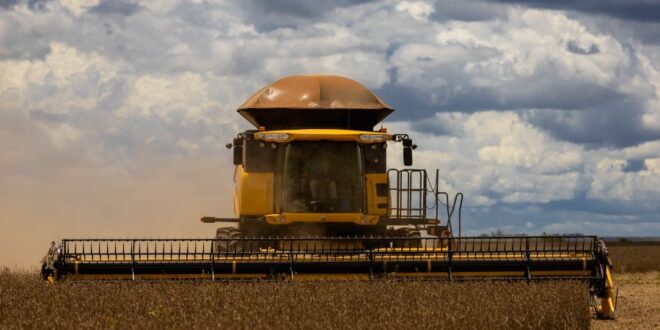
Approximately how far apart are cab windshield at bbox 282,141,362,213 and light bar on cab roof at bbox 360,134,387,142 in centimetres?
19

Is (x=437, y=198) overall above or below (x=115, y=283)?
above

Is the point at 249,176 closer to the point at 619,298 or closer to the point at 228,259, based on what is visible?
the point at 228,259

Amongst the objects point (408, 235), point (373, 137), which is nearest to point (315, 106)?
point (373, 137)

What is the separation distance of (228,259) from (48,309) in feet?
13.0

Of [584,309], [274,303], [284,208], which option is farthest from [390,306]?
[284,208]

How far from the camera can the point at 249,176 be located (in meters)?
16.7

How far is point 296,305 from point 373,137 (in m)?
6.02

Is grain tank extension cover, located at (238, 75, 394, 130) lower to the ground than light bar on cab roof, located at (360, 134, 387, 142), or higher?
higher

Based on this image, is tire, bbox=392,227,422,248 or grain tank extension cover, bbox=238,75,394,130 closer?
tire, bbox=392,227,422,248

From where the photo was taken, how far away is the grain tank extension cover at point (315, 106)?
17.5 metres

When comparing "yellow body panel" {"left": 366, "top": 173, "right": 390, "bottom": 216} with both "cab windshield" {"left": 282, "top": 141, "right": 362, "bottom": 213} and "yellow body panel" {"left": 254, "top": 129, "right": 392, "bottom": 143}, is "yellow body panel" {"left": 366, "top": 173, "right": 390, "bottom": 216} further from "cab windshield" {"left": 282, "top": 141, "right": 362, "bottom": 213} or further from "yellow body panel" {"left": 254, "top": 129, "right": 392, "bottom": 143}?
"yellow body panel" {"left": 254, "top": 129, "right": 392, "bottom": 143}

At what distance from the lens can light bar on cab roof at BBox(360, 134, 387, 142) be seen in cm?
1653

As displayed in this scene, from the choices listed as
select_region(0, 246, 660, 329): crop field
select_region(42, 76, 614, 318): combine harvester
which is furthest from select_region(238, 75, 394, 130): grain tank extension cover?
select_region(0, 246, 660, 329): crop field

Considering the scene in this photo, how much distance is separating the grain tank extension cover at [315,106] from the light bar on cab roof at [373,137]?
107cm
